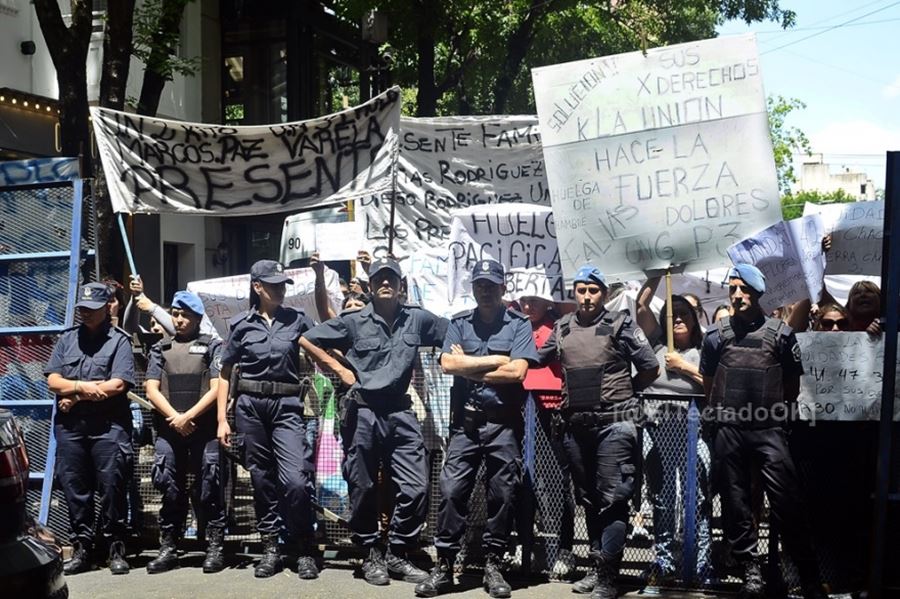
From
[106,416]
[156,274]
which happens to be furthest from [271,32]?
[106,416]

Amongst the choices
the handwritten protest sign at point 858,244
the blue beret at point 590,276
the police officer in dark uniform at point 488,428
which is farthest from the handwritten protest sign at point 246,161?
the handwritten protest sign at point 858,244

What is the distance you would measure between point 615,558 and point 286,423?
92.7 inches

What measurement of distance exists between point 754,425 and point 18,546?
14.1 feet

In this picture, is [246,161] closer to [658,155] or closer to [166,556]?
[166,556]

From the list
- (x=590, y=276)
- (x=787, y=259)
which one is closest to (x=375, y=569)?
(x=590, y=276)

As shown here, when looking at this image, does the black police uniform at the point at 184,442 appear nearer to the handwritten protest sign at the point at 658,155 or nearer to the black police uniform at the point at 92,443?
the black police uniform at the point at 92,443

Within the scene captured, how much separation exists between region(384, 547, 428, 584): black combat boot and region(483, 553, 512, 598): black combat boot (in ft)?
1.57

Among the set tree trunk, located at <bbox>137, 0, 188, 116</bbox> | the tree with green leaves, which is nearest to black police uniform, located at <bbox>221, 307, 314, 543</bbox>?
tree trunk, located at <bbox>137, 0, 188, 116</bbox>

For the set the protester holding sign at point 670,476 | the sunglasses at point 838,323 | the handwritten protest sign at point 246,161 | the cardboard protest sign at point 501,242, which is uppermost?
the handwritten protest sign at point 246,161

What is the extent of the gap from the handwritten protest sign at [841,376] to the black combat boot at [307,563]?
10.9ft

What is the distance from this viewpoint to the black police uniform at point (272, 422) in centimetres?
750

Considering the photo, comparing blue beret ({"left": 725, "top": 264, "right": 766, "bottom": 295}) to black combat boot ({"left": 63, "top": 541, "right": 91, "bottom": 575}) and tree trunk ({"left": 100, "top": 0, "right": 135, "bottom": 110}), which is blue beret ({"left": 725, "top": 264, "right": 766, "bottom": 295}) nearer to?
black combat boot ({"left": 63, "top": 541, "right": 91, "bottom": 575})

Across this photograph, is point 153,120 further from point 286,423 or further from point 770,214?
point 770,214

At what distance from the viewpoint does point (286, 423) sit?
754cm
